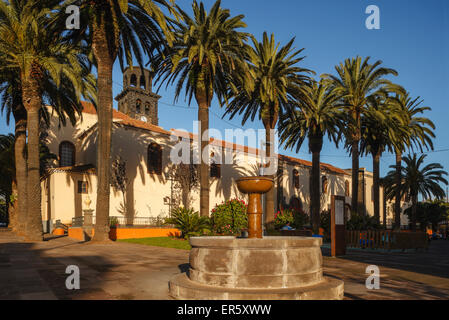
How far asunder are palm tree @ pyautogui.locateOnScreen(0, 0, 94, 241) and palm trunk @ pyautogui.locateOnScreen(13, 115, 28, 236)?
1.53m

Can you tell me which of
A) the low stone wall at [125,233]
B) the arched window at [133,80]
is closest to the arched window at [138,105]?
the arched window at [133,80]

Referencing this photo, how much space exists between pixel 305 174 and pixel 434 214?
824 inches

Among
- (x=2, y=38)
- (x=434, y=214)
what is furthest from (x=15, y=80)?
(x=434, y=214)

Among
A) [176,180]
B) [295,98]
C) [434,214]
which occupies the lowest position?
[434,214]

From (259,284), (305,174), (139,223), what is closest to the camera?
(259,284)

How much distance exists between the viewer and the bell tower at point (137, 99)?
45.6m

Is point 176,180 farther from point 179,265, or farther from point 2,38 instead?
point 179,265

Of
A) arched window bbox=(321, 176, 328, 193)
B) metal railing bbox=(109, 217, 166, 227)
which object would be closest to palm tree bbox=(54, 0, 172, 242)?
metal railing bbox=(109, 217, 166, 227)

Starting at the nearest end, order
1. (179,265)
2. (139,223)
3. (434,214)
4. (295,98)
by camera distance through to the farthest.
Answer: (179,265)
(295,98)
(139,223)
(434,214)

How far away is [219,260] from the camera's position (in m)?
6.86

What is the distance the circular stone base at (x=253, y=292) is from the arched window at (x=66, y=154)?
29.7 meters

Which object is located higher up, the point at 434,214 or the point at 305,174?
the point at 305,174

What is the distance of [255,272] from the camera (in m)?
6.68

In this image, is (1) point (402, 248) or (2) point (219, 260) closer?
(2) point (219, 260)
